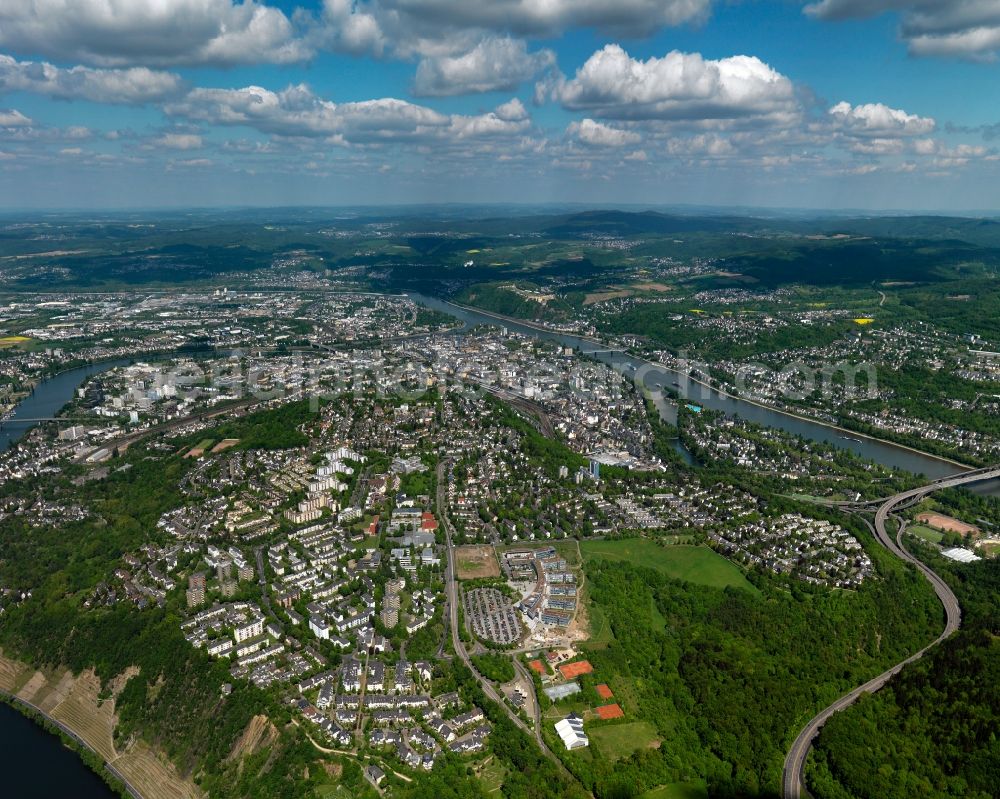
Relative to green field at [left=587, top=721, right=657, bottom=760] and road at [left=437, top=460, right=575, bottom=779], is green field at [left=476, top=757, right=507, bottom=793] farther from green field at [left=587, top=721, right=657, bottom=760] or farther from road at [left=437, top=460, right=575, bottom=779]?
green field at [left=587, top=721, right=657, bottom=760]

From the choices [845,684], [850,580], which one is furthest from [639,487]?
[845,684]

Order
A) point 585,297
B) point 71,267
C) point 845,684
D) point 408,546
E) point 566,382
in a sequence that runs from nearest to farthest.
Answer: point 845,684, point 408,546, point 566,382, point 585,297, point 71,267

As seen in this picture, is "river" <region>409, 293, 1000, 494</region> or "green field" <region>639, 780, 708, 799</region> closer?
"green field" <region>639, 780, 708, 799</region>

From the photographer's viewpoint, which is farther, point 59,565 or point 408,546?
point 408,546

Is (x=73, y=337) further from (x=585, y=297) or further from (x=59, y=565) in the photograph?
(x=585, y=297)

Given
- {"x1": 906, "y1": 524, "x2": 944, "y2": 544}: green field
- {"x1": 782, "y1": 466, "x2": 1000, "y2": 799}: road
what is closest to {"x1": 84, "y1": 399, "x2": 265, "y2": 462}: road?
{"x1": 782, "y1": 466, "x2": 1000, "y2": 799}: road

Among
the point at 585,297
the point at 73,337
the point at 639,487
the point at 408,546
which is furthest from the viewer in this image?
the point at 585,297
